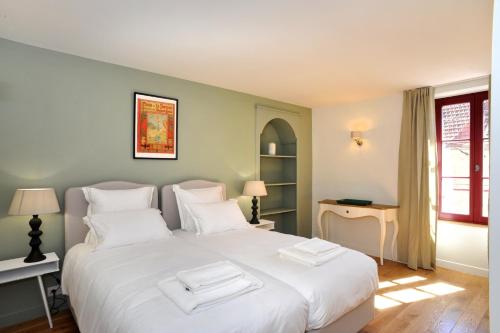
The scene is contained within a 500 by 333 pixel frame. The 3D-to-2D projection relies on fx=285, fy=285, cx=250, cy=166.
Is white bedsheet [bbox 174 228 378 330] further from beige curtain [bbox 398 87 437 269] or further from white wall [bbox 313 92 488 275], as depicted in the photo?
white wall [bbox 313 92 488 275]

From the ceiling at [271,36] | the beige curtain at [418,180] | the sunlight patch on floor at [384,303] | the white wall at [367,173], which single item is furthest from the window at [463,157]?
the sunlight patch on floor at [384,303]

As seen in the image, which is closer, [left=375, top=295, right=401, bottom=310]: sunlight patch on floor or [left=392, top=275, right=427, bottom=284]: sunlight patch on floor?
[left=375, top=295, right=401, bottom=310]: sunlight patch on floor

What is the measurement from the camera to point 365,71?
10.3ft

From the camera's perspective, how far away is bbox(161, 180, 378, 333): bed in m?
1.69

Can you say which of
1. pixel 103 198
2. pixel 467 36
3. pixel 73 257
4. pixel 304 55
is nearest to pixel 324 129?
pixel 304 55

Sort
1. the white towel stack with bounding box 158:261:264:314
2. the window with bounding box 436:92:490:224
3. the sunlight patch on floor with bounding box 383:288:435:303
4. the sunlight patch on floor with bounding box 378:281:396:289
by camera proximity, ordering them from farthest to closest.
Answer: the window with bounding box 436:92:490:224
the sunlight patch on floor with bounding box 378:281:396:289
the sunlight patch on floor with bounding box 383:288:435:303
the white towel stack with bounding box 158:261:264:314

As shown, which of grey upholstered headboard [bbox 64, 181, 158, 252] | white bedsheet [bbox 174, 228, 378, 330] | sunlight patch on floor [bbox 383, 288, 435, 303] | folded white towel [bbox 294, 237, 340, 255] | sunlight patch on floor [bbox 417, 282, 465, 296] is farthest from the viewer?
sunlight patch on floor [bbox 417, 282, 465, 296]

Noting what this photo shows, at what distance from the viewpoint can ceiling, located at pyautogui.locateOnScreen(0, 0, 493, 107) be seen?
6.33 feet

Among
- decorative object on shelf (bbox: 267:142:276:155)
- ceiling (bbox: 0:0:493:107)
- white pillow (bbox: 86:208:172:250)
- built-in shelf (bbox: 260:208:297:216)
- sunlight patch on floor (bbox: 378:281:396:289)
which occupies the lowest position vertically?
sunlight patch on floor (bbox: 378:281:396:289)

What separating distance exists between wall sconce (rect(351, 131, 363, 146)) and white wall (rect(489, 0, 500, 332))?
12.4 ft

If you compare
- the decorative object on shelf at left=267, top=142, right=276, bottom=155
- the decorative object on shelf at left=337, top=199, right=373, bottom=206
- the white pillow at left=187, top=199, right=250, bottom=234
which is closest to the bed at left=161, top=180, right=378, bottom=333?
the white pillow at left=187, top=199, right=250, bottom=234

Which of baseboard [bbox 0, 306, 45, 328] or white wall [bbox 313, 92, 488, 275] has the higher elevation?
white wall [bbox 313, 92, 488, 275]

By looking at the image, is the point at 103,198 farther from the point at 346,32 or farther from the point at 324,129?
the point at 324,129

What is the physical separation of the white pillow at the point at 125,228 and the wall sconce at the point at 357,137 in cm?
312
